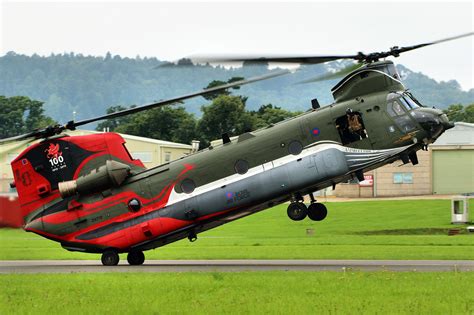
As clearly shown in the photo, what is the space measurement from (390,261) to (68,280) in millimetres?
12783

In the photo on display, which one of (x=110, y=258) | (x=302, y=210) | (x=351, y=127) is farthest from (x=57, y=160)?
(x=351, y=127)

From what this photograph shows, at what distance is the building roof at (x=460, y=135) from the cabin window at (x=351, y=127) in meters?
90.9

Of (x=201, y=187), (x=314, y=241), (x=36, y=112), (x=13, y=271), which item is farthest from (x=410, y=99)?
(x=36, y=112)

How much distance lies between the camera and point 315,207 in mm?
32875

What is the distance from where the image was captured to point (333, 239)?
5362 centimetres

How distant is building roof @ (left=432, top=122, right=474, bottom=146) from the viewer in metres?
121

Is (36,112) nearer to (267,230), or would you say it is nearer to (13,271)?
(267,230)

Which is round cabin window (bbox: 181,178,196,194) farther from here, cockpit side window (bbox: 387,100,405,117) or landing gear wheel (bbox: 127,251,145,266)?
cockpit side window (bbox: 387,100,405,117)

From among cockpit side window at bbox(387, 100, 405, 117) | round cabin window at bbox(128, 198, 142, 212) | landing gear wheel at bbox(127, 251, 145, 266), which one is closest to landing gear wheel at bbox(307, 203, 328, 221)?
→ cockpit side window at bbox(387, 100, 405, 117)

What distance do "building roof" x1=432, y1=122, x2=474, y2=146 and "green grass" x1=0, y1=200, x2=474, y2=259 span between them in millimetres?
33152

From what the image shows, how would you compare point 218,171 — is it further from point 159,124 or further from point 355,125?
point 159,124

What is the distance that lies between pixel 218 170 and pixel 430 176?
80.4m

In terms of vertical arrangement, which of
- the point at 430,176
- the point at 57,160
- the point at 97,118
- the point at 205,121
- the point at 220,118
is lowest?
the point at 430,176

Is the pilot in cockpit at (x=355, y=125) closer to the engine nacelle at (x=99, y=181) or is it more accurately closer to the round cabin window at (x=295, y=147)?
the round cabin window at (x=295, y=147)
